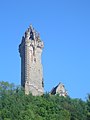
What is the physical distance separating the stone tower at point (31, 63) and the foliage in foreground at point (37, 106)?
12.7 feet

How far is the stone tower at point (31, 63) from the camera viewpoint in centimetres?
10888

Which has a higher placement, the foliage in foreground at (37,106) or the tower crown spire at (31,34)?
the tower crown spire at (31,34)

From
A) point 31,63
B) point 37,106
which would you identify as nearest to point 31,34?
point 31,63

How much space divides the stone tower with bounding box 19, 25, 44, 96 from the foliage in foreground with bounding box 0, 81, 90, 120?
3.87m

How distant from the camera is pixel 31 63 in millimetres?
111062

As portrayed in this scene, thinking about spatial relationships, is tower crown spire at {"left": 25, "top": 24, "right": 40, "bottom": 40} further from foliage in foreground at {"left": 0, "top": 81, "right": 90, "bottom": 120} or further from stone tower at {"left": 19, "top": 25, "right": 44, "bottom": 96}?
foliage in foreground at {"left": 0, "top": 81, "right": 90, "bottom": 120}

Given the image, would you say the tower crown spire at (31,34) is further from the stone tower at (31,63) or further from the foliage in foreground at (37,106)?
the foliage in foreground at (37,106)

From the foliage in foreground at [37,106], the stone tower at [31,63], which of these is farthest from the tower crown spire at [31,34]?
the foliage in foreground at [37,106]

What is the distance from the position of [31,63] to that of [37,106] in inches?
564

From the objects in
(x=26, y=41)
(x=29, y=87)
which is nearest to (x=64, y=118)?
(x=29, y=87)

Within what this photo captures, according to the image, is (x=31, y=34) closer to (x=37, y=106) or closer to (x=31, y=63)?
(x=31, y=63)

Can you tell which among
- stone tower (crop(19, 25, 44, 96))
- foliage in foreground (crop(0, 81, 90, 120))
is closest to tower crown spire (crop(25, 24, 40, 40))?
stone tower (crop(19, 25, 44, 96))

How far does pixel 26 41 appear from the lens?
113 metres

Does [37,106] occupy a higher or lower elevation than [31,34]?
lower
